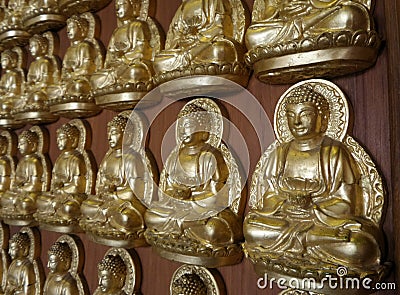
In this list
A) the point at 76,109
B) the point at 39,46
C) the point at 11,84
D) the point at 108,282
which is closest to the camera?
the point at 108,282

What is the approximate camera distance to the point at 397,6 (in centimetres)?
80

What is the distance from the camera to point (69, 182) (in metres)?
1.48

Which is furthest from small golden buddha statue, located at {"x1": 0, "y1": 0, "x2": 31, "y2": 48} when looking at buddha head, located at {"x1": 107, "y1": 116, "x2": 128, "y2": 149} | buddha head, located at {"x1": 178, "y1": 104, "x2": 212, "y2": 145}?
buddha head, located at {"x1": 178, "y1": 104, "x2": 212, "y2": 145}

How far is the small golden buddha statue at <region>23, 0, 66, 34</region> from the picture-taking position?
1.62 metres

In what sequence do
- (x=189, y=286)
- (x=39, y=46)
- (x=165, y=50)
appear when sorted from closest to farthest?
(x=189, y=286) < (x=165, y=50) < (x=39, y=46)

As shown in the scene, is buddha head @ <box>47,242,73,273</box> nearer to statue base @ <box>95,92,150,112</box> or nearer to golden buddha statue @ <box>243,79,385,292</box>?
statue base @ <box>95,92,150,112</box>

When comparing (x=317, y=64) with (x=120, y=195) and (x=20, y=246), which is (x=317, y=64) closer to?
(x=120, y=195)

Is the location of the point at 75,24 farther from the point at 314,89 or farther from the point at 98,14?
the point at 314,89

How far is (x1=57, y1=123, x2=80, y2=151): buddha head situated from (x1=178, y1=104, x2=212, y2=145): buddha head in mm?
574

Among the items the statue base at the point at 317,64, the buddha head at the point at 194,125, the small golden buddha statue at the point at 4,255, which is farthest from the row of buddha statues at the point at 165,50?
the small golden buddha statue at the point at 4,255

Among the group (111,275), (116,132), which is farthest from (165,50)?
(111,275)

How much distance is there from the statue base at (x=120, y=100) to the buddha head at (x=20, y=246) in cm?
72

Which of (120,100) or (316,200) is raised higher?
(120,100)

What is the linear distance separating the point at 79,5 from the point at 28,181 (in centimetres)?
71
